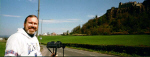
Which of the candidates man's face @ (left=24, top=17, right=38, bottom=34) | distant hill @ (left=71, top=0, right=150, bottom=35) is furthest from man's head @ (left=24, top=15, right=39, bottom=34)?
distant hill @ (left=71, top=0, right=150, bottom=35)

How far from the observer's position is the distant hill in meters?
109

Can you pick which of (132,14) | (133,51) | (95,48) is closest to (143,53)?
(133,51)

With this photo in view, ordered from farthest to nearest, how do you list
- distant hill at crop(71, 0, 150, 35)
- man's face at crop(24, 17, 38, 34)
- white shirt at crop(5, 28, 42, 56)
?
distant hill at crop(71, 0, 150, 35) < man's face at crop(24, 17, 38, 34) < white shirt at crop(5, 28, 42, 56)

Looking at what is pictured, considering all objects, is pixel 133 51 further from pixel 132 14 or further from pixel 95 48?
pixel 132 14

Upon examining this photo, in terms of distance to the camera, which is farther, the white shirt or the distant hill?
the distant hill

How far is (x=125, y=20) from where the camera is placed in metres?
130

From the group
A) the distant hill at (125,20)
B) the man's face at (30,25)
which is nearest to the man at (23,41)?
the man's face at (30,25)

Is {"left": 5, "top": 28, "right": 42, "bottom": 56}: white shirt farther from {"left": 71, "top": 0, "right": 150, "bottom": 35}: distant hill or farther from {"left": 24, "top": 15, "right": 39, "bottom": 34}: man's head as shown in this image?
{"left": 71, "top": 0, "right": 150, "bottom": 35}: distant hill

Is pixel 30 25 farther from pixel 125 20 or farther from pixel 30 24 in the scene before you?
pixel 125 20

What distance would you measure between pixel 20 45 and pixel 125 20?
13968 centimetres

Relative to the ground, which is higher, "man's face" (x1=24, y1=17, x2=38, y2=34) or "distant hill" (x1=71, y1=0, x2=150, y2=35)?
"distant hill" (x1=71, y1=0, x2=150, y2=35)

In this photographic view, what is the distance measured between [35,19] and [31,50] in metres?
0.45

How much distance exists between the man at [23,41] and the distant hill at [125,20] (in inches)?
4083

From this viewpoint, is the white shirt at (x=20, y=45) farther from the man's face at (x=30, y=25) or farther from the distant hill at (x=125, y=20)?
the distant hill at (x=125, y=20)
